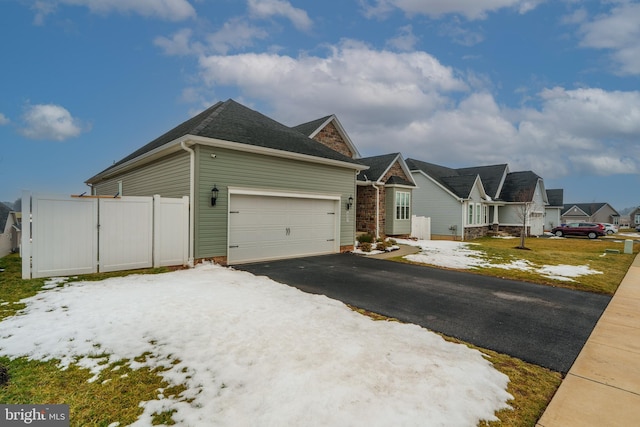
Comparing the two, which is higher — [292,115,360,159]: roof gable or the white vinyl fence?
[292,115,360,159]: roof gable

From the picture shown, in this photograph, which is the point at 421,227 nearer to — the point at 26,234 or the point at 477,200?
the point at 477,200

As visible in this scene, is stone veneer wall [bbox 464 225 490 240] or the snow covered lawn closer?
the snow covered lawn

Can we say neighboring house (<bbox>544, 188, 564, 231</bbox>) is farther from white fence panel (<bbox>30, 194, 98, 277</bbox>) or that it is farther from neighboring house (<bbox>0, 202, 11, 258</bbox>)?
Result: neighboring house (<bbox>0, 202, 11, 258</bbox>)

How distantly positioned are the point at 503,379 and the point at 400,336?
4.27 feet

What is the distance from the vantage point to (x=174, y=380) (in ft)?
9.49

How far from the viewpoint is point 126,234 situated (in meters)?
7.91

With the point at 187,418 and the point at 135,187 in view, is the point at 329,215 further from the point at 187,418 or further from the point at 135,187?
the point at 187,418

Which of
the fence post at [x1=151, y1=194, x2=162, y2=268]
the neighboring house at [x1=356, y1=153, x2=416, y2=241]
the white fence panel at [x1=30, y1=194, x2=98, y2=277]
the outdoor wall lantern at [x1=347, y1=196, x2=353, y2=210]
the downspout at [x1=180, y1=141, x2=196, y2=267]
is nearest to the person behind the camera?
the white fence panel at [x1=30, y1=194, x2=98, y2=277]

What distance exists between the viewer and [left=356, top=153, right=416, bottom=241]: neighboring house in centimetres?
1856

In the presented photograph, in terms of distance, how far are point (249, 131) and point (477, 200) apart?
2095 cm

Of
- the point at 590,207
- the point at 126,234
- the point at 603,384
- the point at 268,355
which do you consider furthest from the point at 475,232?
the point at 590,207

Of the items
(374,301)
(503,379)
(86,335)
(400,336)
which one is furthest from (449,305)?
(86,335)

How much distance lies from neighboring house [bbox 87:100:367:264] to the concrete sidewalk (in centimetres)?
854

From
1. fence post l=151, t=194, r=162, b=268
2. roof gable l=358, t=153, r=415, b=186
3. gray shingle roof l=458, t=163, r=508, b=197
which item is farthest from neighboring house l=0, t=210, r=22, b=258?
gray shingle roof l=458, t=163, r=508, b=197
